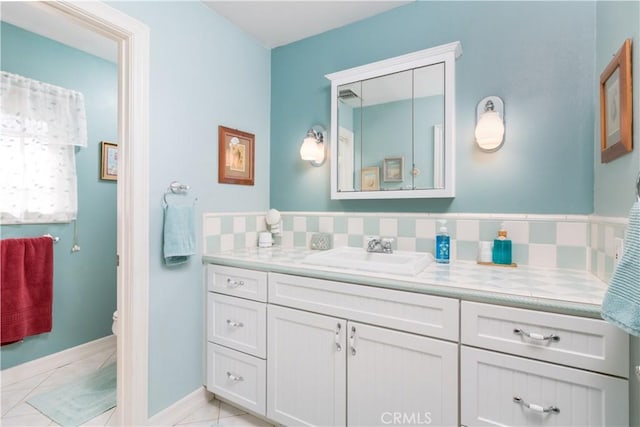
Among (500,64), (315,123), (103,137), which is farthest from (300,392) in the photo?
(103,137)

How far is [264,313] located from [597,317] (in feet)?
4.32

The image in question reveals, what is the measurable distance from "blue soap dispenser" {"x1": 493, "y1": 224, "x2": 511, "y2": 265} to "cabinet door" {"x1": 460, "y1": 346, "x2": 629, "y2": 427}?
61cm

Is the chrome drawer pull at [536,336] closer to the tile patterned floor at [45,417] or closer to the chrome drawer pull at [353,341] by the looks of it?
the chrome drawer pull at [353,341]

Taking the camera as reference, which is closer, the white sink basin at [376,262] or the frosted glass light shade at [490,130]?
the white sink basin at [376,262]

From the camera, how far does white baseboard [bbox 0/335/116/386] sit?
6.76ft

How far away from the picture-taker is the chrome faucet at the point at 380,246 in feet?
5.86

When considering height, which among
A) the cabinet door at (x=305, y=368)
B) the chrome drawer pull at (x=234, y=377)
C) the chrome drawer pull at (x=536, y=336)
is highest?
the chrome drawer pull at (x=536, y=336)

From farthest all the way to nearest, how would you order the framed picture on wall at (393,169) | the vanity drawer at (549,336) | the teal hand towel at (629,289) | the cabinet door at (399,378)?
the framed picture on wall at (393,169)
the cabinet door at (399,378)
the vanity drawer at (549,336)
the teal hand towel at (629,289)

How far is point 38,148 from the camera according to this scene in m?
2.18

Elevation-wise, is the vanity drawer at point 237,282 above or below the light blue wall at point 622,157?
below

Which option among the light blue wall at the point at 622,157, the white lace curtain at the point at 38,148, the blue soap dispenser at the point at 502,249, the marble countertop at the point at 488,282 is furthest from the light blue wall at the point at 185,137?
the light blue wall at the point at 622,157

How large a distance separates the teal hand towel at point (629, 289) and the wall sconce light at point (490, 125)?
953 mm

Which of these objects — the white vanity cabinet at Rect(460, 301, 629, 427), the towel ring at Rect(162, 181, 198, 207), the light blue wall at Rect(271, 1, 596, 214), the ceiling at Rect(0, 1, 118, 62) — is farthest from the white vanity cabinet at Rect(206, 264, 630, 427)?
the ceiling at Rect(0, 1, 118, 62)

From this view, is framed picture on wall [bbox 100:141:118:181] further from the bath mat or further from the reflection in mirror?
the reflection in mirror
